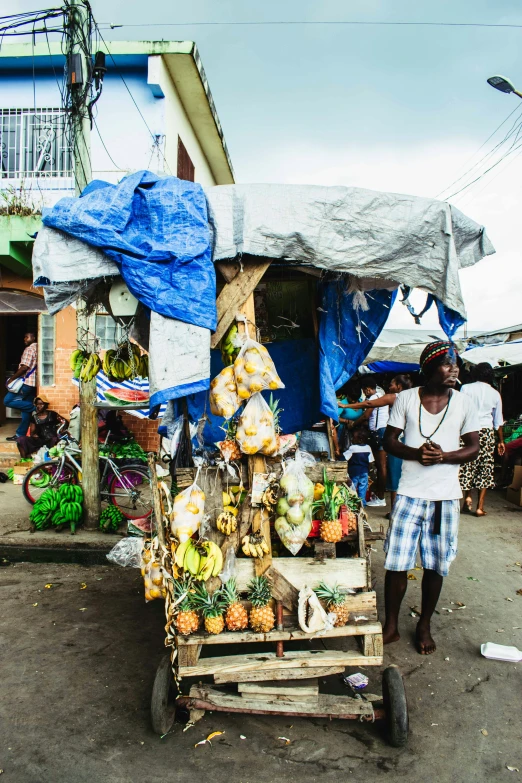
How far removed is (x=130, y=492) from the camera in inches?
290

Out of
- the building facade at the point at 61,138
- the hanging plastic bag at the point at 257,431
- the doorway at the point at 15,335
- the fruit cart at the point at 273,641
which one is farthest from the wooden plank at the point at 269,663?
the doorway at the point at 15,335

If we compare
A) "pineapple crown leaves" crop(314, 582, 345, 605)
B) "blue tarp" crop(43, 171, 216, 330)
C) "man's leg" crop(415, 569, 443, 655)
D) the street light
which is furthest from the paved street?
the street light

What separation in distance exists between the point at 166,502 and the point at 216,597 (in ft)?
2.08

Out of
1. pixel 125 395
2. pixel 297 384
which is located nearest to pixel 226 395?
pixel 297 384

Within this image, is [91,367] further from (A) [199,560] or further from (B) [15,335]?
(B) [15,335]

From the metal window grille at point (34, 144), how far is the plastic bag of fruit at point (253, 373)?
944 cm

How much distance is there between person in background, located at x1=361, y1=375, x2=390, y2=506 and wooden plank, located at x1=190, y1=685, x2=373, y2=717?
4539 mm

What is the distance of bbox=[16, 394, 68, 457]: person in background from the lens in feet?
32.2

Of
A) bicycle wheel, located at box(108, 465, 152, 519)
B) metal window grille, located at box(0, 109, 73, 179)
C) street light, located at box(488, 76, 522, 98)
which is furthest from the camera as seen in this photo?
metal window grille, located at box(0, 109, 73, 179)

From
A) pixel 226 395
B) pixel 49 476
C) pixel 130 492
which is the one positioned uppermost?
pixel 226 395

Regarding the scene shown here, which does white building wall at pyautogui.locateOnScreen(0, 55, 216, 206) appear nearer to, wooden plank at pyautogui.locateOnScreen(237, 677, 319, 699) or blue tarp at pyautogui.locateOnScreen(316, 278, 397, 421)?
blue tarp at pyautogui.locateOnScreen(316, 278, 397, 421)

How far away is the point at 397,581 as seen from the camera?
12.6ft

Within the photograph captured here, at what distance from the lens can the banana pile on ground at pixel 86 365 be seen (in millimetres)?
4930

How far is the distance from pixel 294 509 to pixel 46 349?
28.6 ft
